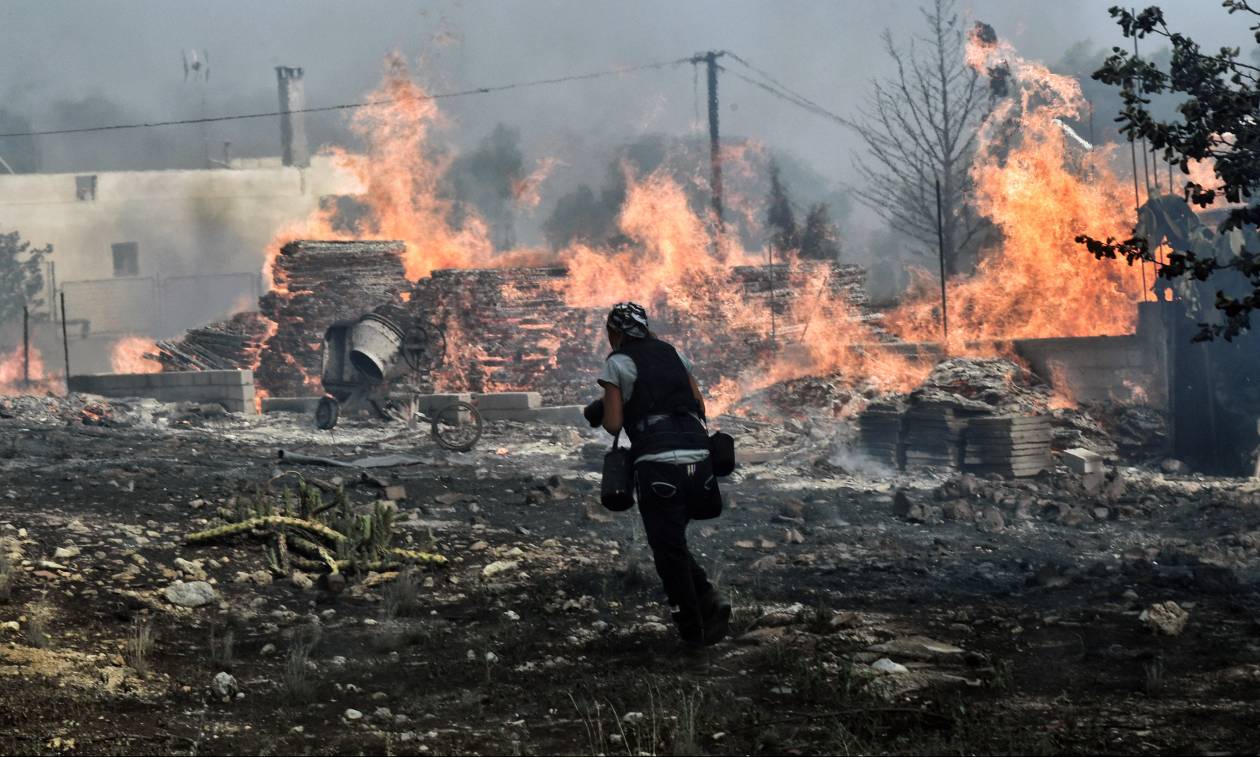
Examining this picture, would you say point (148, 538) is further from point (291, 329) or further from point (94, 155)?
point (94, 155)

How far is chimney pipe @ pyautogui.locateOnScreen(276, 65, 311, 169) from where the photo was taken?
4825cm

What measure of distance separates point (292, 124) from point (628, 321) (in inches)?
1806

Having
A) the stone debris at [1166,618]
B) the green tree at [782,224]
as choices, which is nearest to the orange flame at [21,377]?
the green tree at [782,224]

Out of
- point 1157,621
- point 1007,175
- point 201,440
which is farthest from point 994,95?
point 1157,621

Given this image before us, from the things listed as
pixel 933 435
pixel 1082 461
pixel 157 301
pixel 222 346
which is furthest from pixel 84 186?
pixel 1082 461

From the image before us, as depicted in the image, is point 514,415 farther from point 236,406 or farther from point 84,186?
point 84,186

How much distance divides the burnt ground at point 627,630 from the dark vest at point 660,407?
98 cm

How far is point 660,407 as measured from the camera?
19.4 feet

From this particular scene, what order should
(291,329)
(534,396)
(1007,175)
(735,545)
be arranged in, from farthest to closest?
(291,329), (1007,175), (534,396), (735,545)

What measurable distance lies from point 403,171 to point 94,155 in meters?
30.9

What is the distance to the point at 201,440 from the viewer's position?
16.4 m

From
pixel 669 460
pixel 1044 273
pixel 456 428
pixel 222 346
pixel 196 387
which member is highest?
pixel 1044 273

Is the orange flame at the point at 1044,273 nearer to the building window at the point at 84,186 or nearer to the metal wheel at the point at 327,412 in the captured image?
the metal wheel at the point at 327,412

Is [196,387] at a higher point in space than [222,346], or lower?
lower
